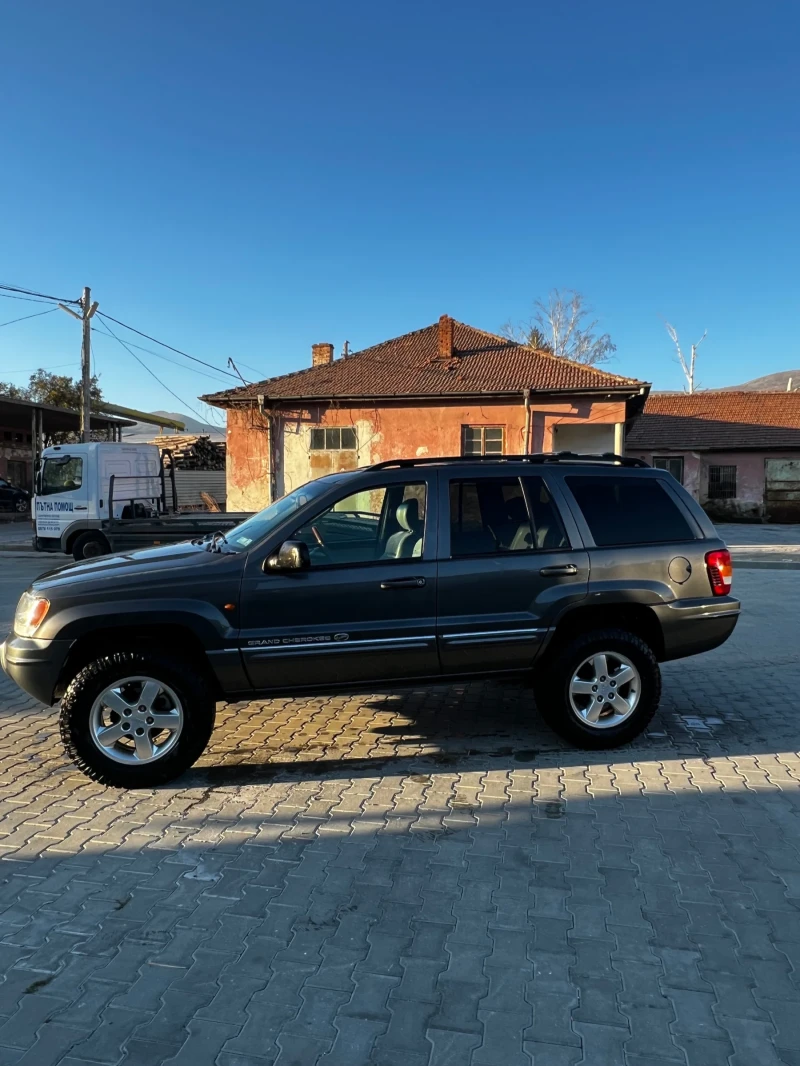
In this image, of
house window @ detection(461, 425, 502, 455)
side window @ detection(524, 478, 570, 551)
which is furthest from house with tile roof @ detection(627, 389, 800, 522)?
side window @ detection(524, 478, 570, 551)

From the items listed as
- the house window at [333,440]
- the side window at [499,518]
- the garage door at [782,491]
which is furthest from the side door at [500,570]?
the garage door at [782,491]

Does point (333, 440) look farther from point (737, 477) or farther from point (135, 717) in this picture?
point (737, 477)

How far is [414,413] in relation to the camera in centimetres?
1984

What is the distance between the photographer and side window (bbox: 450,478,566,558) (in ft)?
14.7

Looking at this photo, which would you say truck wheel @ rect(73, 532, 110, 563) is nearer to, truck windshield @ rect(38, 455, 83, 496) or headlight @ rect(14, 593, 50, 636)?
truck windshield @ rect(38, 455, 83, 496)

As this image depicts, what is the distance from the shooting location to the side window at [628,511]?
469 cm

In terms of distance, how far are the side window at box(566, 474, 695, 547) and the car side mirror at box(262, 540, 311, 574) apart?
184cm

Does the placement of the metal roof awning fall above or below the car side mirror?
above

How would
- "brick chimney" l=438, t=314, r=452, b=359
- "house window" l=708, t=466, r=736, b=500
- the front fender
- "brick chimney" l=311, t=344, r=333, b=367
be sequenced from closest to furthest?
1. the front fender
2. "brick chimney" l=438, t=314, r=452, b=359
3. "brick chimney" l=311, t=344, r=333, b=367
4. "house window" l=708, t=466, r=736, b=500

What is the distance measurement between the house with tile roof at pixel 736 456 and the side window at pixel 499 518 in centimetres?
2563

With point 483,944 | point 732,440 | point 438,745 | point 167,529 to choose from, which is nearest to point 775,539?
point 732,440

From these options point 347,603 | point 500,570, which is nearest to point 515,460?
point 500,570

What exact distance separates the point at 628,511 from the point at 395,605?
5.65 feet

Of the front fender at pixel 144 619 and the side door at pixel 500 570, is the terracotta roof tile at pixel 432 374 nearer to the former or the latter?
the side door at pixel 500 570
